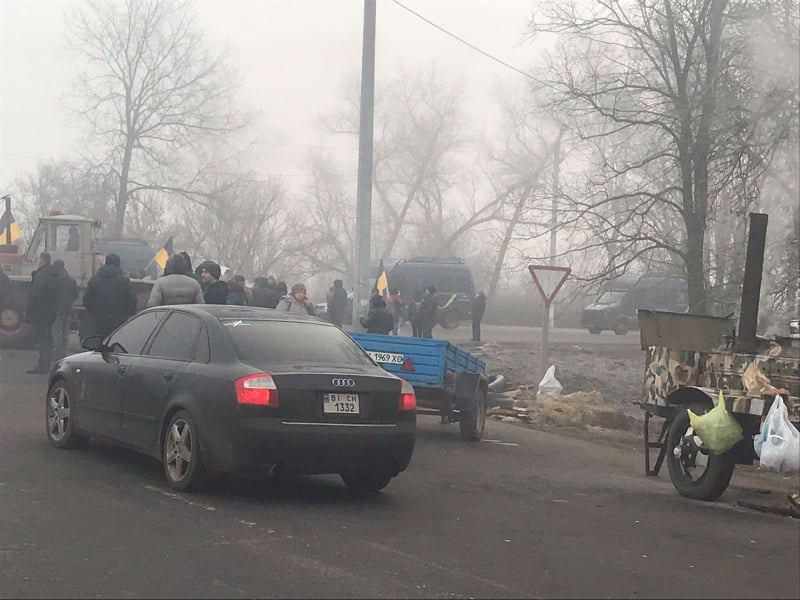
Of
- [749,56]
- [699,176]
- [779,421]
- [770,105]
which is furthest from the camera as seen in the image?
[699,176]

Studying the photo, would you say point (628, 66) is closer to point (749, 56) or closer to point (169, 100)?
point (749, 56)

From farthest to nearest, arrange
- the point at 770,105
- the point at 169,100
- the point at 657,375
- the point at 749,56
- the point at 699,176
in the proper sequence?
the point at 169,100 < the point at 699,176 < the point at 749,56 < the point at 770,105 < the point at 657,375

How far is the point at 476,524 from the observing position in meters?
7.29

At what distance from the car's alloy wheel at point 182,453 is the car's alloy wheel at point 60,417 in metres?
1.91

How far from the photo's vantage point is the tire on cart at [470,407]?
1220 centimetres

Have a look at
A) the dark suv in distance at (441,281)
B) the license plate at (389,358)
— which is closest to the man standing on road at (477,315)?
the dark suv in distance at (441,281)

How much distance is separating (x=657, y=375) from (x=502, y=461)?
1.89 m

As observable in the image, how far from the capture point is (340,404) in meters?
7.66

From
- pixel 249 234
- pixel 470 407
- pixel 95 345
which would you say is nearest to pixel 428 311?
pixel 470 407

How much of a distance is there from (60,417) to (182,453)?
2.37 meters

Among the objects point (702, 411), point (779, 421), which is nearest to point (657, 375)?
point (702, 411)

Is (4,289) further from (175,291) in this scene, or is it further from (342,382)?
(342,382)

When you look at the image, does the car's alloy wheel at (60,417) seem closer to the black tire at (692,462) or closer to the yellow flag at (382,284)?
the black tire at (692,462)

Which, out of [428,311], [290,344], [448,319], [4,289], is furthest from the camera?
[448,319]
